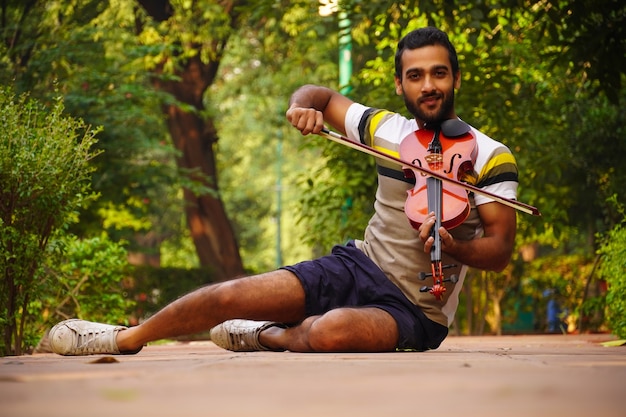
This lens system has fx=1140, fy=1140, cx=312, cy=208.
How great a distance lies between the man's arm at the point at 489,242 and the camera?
4766 millimetres

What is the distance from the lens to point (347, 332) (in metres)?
4.62

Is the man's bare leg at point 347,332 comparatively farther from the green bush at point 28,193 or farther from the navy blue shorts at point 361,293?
the green bush at point 28,193

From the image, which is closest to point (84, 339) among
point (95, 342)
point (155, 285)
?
point (95, 342)

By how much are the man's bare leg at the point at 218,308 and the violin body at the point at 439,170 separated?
2.19 ft

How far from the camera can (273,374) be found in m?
3.05

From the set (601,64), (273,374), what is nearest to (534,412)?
(273,374)

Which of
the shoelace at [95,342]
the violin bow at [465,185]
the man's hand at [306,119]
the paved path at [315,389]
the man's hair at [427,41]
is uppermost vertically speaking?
the man's hair at [427,41]

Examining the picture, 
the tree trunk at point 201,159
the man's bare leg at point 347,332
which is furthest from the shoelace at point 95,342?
the tree trunk at point 201,159

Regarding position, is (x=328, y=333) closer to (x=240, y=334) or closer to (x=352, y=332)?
(x=352, y=332)

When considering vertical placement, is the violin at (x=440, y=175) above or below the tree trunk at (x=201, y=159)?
below

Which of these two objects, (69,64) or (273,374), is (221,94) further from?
(273,374)

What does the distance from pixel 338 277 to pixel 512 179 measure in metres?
0.89

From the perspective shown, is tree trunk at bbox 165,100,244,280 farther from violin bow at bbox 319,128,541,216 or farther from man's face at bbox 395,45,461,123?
violin bow at bbox 319,128,541,216

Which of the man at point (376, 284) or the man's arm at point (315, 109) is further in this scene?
the man's arm at point (315, 109)
